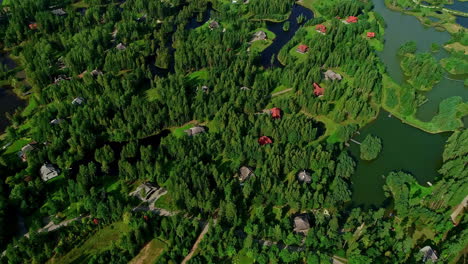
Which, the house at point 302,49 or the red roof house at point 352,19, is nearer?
the house at point 302,49

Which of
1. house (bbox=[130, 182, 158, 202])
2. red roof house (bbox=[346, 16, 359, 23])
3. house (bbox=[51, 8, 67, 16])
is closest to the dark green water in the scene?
red roof house (bbox=[346, 16, 359, 23])

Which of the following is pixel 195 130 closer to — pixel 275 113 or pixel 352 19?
pixel 275 113

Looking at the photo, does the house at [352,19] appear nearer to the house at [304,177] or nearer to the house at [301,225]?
the house at [304,177]

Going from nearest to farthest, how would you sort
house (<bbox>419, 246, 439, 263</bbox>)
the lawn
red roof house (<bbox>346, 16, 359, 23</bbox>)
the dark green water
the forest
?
house (<bbox>419, 246, 439, 263</bbox>), the lawn, the forest, the dark green water, red roof house (<bbox>346, 16, 359, 23</bbox>)

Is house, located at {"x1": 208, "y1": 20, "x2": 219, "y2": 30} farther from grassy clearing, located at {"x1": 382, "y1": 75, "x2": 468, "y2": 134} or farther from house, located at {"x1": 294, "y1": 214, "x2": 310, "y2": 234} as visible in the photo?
house, located at {"x1": 294, "y1": 214, "x2": 310, "y2": 234}

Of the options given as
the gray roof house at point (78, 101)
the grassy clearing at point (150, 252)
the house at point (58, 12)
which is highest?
the house at point (58, 12)

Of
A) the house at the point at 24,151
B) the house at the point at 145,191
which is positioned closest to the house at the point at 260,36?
the house at the point at 145,191
